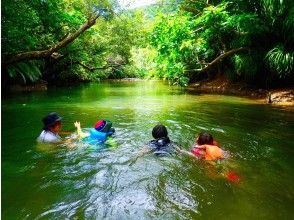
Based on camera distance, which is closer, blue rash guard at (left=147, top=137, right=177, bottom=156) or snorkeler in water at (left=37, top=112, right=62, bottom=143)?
blue rash guard at (left=147, top=137, right=177, bottom=156)

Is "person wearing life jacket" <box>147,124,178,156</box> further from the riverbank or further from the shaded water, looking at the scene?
the riverbank

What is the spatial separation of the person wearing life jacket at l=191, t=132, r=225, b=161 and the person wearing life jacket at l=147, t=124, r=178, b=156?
0.44 m

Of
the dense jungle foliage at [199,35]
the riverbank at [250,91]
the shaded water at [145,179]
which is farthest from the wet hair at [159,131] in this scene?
the riverbank at [250,91]

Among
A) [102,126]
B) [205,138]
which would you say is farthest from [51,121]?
[205,138]

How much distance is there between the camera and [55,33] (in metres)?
25.6

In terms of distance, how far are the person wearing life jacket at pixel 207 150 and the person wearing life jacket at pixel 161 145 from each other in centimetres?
44

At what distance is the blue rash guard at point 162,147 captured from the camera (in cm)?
648

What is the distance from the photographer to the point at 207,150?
6285mm

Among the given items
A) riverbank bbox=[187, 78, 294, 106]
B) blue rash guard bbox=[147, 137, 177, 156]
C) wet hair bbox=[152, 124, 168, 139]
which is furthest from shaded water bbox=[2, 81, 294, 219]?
riverbank bbox=[187, 78, 294, 106]

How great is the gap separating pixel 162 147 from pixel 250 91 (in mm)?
14237

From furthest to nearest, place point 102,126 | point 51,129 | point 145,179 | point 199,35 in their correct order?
point 199,35 < point 102,126 < point 51,129 < point 145,179

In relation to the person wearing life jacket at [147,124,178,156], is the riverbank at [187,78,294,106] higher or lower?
lower

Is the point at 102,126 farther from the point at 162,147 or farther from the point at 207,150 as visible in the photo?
the point at 207,150

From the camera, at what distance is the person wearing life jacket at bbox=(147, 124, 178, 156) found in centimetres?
650
